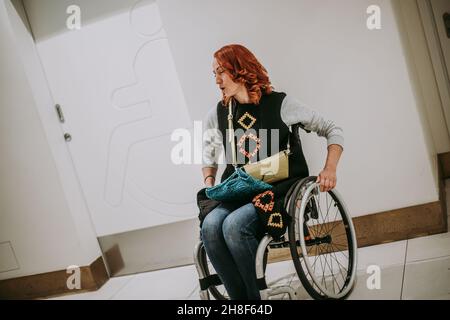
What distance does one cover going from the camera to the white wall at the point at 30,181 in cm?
238

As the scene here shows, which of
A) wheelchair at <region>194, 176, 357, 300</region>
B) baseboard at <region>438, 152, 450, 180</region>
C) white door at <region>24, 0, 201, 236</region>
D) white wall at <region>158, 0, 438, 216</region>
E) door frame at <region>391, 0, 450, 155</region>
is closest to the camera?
wheelchair at <region>194, 176, 357, 300</region>

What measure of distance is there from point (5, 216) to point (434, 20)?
2.90 meters

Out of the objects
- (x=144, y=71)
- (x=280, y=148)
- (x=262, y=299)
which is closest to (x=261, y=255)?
(x=262, y=299)

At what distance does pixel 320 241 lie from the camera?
147 cm

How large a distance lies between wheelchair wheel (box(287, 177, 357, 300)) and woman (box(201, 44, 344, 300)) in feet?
0.30

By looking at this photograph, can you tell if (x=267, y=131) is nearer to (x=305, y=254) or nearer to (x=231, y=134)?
(x=231, y=134)

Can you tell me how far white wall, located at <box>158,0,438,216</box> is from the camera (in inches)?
Result: 74.4

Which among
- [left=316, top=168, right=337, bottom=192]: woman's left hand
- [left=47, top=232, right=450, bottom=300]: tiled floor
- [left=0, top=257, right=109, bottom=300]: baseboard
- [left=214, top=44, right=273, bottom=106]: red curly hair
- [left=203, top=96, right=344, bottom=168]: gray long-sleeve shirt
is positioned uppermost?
[left=214, top=44, right=273, bottom=106]: red curly hair

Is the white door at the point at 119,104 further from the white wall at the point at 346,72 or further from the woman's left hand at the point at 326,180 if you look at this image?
the woman's left hand at the point at 326,180

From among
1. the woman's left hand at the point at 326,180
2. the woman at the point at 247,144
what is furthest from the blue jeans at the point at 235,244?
the woman's left hand at the point at 326,180

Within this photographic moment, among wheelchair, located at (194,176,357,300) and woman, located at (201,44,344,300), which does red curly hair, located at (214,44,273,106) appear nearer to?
woman, located at (201,44,344,300)

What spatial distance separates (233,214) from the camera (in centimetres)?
140

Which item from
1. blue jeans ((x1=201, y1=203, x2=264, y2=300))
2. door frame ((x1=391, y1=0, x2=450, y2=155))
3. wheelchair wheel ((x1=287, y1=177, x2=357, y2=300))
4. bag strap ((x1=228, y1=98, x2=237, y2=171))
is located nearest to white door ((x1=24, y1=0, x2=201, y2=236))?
bag strap ((x1=228, y1=98, x2=237, y2=171))

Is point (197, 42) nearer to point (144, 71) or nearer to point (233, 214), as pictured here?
point (144, 71)
